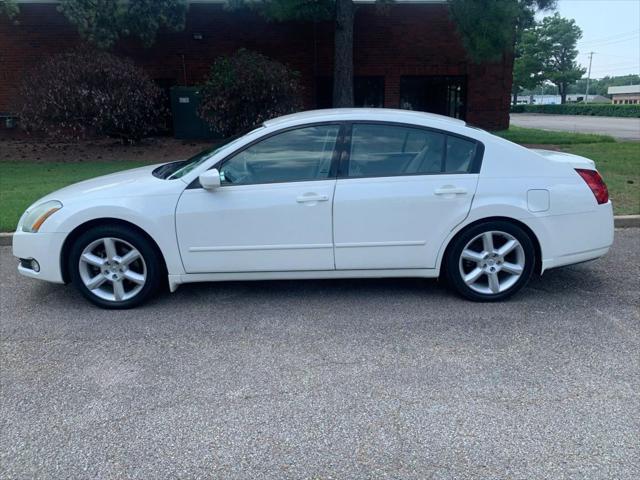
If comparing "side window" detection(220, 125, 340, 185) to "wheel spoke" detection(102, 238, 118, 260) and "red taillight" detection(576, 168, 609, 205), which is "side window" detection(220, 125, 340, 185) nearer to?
"wheel spoke" detection(102, 238, 118, 260)

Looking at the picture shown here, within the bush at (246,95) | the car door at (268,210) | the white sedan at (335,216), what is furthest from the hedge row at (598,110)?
the car door at (268,210)

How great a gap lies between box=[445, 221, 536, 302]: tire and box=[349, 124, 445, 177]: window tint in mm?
653

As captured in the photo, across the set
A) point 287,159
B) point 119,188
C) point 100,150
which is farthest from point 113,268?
point 100,150

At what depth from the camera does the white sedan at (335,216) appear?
4207mm

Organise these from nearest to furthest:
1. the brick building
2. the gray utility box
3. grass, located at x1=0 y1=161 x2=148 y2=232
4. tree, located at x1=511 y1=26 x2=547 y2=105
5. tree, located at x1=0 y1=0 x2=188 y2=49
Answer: grass, located at x1=0 y1=161 x2=148 y2=232 < tree, located at x1=0 y1=0 x2=188 y2=49 < the gray utility box < the brick building < tree, located at x1=511 y1=26 x2=547 y2=105

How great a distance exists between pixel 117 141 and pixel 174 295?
1247 cm

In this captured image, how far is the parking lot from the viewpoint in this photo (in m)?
2.55

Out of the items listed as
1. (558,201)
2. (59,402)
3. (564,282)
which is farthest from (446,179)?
(59,402)

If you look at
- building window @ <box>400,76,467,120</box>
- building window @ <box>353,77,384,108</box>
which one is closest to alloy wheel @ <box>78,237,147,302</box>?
building window @ <box>353,77,384,108</box>

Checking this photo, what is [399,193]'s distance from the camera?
4.22m

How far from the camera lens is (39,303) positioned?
456cm

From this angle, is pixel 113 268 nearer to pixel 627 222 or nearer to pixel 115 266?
pixel 115 266

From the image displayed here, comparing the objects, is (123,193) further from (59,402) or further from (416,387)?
(416,387)

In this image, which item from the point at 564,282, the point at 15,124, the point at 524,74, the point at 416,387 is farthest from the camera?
the point at 524,74
